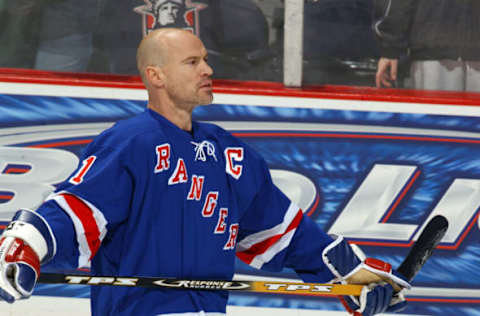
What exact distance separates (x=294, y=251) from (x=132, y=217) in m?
0.64

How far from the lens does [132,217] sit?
8.70 ft

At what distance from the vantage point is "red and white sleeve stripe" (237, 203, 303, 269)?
3010 millimetres

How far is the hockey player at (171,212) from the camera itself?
2562mm

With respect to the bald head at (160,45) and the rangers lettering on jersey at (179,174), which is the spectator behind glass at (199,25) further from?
the rangers lettering on jersey at (179,174)

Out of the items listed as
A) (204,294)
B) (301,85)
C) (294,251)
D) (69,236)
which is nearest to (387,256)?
(301,85)

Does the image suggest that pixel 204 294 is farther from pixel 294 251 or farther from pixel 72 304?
pixel 72 304

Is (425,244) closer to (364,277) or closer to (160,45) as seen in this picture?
(364,277)

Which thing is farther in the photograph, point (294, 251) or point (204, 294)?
point (294, 251)

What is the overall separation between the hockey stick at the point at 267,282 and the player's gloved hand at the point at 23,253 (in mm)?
161

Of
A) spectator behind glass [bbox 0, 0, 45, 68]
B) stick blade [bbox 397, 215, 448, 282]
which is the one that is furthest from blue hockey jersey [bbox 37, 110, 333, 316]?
spectator behind glass [bbox 0, 0, 45, 68]

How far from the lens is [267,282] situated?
9.38 ft

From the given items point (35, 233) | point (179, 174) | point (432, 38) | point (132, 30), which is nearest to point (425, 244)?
point (179, 174)

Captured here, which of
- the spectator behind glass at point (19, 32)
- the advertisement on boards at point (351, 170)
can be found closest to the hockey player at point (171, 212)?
the advertisement on boards at point (351, 170)

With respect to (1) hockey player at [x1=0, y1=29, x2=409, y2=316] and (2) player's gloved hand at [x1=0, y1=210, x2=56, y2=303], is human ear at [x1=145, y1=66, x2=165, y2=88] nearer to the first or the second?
(1) hockey player at [x1=0, y1=29, x2=409, y2=316]
